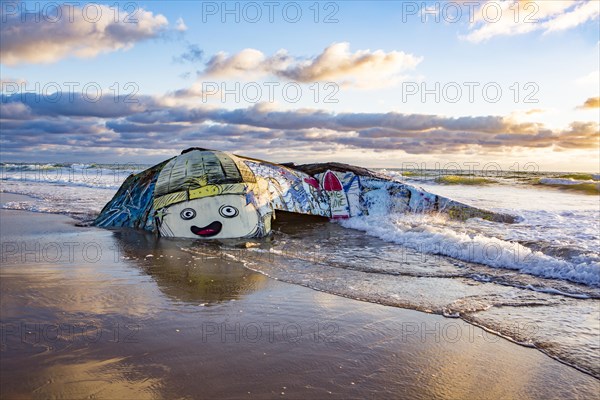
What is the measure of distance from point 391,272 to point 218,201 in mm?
3209

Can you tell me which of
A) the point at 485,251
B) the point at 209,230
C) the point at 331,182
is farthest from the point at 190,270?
the point at 331,182

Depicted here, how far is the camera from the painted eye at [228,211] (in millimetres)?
7075

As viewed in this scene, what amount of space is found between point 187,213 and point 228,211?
2.15ft

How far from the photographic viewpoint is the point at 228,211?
711cm

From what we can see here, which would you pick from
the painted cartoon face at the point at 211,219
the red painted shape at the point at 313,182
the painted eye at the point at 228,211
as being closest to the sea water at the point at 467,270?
the painted cartoon face at the point at 211,219

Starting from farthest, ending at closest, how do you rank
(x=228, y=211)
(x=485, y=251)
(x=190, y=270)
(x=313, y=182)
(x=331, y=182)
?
(x=331, y=182)
(x=313, y=182)
(x=228, y=211)
(x=485, y=251)
(x=190, y=270)

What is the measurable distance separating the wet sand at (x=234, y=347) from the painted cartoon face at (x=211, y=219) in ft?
8.00

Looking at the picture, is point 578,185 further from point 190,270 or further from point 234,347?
point 234,347

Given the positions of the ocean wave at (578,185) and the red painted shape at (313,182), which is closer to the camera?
the red painted shape at (313,182)

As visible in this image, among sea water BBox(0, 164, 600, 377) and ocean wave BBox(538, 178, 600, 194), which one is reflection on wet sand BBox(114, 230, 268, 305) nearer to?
sea water BBox(0, 164, 600, 377)

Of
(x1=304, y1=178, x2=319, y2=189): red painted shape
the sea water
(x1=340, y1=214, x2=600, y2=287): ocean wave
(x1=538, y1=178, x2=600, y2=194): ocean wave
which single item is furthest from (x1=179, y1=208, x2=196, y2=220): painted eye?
(x1=538, y1=178, x2=600, y2=194): ocean wave

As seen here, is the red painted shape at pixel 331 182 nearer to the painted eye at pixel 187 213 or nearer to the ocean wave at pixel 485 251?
the ocean wave at pixel 485 251

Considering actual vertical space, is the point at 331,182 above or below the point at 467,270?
above

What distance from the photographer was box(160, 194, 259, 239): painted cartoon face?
22.9 feet
